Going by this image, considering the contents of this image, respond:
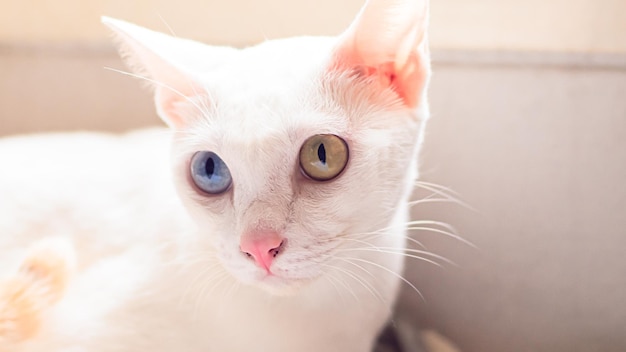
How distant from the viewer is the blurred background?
39.1 inches

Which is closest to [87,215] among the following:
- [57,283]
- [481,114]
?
[57,283]

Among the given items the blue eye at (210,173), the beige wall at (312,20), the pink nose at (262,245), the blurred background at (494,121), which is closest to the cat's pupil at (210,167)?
the blue eye at (210,173)

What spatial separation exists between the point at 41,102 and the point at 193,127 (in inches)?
24.4

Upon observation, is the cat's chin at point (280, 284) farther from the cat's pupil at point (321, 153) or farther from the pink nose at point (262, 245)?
the cat's pupil at point (321, 153)

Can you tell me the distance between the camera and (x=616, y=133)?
0.97 metres

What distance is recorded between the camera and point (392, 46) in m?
0.69

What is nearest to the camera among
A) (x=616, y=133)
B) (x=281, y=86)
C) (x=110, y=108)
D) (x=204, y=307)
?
(x=281, y=86)

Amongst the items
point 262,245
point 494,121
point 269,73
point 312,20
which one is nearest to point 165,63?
point 269,73

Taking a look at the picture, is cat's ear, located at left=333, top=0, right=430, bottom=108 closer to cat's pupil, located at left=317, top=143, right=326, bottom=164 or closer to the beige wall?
cat's pupil, located at left=317, top=143, right=326, bottom=164

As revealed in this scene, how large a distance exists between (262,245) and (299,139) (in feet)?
0.40

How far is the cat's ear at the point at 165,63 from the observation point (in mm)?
704

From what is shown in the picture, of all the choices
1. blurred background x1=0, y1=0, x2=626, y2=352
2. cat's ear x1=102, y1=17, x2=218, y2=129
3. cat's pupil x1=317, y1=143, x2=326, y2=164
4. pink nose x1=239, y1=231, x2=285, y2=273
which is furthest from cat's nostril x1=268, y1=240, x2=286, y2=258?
blurred background x1=0, y1=0, x2=626, y2=352

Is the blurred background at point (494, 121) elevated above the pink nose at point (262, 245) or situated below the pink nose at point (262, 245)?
above

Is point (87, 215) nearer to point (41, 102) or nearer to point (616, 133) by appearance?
point (41, 102)
